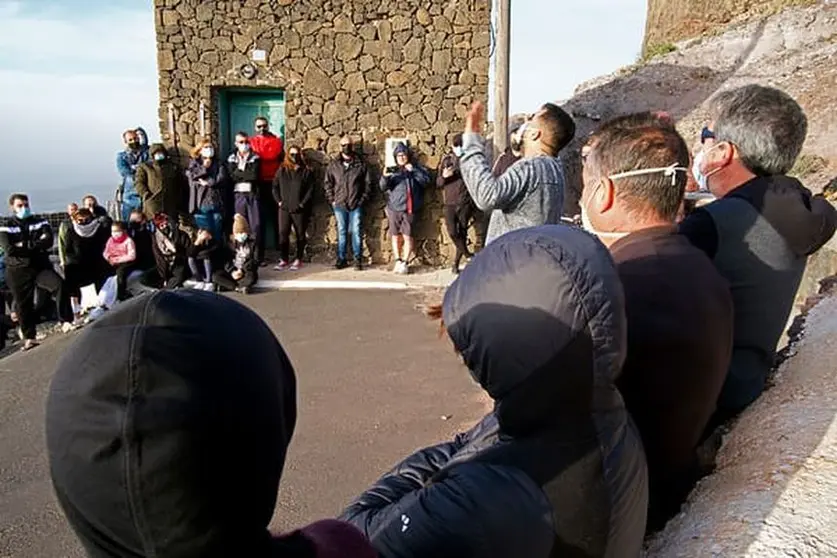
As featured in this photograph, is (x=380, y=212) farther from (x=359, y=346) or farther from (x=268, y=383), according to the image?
(x=268, y=383)

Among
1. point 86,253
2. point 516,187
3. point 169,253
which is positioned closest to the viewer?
point 516,187

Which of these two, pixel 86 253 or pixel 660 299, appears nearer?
pixel 660 299

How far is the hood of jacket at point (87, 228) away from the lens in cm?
888

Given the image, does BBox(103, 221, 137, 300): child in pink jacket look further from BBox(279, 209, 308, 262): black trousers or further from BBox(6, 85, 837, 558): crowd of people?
BBox(6, 85, 837, 558): crowd of people

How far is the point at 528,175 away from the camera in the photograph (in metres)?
3.49

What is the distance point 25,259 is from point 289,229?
140 inches

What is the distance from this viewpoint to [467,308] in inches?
53.1

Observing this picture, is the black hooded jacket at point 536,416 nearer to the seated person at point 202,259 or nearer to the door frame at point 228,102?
the seated person at point 202,259

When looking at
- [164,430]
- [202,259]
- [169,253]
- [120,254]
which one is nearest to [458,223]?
[202,259]

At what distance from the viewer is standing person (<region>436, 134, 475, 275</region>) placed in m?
9.87

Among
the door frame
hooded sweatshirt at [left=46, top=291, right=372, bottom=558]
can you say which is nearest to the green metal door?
the door frame

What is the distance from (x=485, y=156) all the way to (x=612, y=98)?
1200 cm

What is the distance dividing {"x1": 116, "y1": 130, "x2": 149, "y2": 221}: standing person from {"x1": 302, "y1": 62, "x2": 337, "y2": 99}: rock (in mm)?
2589

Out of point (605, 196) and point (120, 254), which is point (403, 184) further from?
point (605, 196)
